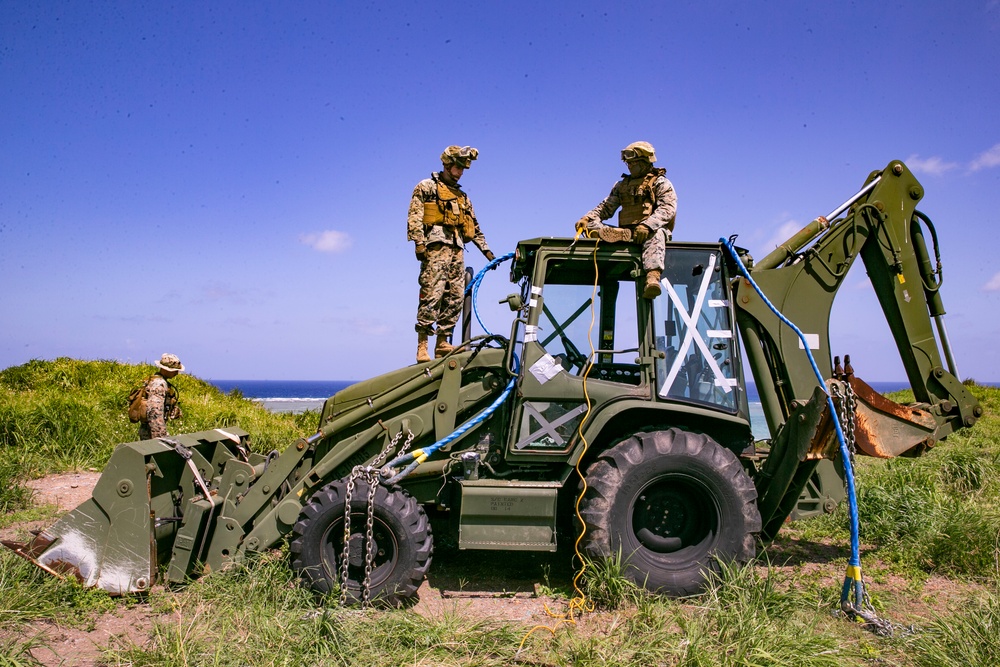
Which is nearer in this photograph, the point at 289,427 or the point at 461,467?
the point at 461,467

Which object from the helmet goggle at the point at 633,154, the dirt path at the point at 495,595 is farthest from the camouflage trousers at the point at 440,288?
Answer: the dirt path at the point at 495,595

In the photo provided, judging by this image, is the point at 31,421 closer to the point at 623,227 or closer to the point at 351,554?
the point at 351,554

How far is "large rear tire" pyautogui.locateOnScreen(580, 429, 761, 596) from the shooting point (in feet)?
15.6

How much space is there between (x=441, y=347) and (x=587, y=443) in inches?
72.7

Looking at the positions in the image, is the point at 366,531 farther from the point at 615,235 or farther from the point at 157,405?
the point at 157,405

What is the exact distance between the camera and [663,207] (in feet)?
17.6

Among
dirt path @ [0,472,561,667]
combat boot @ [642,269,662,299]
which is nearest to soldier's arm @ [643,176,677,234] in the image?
combat boot @ [642,269,662,299]

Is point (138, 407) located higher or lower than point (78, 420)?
higher

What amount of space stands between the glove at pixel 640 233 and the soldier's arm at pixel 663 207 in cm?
4

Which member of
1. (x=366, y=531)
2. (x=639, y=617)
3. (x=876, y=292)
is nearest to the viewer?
(x=639, y=617)

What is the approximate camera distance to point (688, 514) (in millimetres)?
5027

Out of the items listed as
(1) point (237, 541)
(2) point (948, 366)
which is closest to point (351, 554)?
(1) point (237, 541)

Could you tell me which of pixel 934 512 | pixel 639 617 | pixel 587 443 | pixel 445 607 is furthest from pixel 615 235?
pixel 934 512

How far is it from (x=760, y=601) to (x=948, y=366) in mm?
2858
